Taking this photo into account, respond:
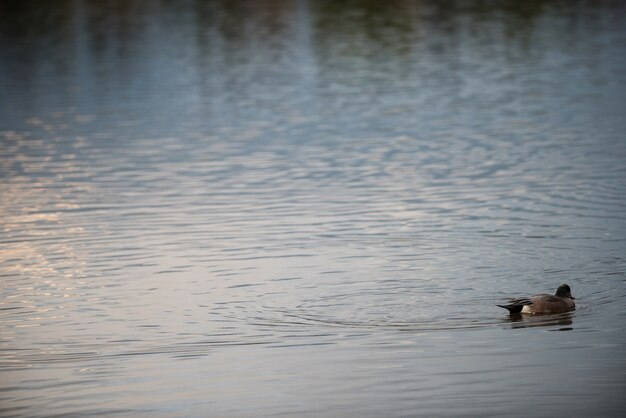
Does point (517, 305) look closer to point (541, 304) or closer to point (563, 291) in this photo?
point (541, 304)

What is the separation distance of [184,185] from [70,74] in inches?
902

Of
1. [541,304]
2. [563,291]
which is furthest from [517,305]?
[563,291]

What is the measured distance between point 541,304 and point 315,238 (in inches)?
225

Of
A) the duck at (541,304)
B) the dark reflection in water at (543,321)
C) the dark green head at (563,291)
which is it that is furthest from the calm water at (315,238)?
the dark green head at (563,291)

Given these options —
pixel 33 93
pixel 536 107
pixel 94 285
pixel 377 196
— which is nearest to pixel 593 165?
pixel 377 196

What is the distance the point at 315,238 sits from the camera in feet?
69.9

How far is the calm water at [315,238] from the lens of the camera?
1438 centimetres

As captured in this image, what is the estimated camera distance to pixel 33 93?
141 ft

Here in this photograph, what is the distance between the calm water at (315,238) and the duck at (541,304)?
0.46 feet

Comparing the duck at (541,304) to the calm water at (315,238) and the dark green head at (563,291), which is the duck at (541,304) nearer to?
the dark green head at (563,291)

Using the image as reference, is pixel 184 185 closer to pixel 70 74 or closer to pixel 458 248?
pixel 458 248

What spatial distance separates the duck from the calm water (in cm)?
14

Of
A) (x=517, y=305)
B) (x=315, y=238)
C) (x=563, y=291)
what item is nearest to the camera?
(x=517, y=305)

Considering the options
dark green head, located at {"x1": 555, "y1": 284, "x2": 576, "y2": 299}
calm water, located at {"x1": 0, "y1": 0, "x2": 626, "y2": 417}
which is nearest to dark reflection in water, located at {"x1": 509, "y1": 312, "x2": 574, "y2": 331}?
calm water, located at {"x1": 0, "y1": 0, "x2": 626, "y2": 417}
